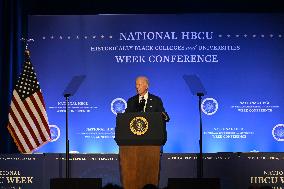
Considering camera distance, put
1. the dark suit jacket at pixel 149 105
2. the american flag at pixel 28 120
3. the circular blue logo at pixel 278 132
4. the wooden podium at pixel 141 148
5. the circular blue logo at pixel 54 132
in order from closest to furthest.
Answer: the wooden podium at pixel 141 148 → the dark suit jacket at pixel 149 105 → the american flag at pixel 28 120 → the circular blue logo at pixel 278 132 → the circular blue logo at pixel 54 132

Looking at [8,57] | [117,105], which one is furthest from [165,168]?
[8,57]

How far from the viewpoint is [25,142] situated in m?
8.87

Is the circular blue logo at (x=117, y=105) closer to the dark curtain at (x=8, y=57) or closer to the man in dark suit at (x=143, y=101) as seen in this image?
the dark curtain at (x=8, y=57)

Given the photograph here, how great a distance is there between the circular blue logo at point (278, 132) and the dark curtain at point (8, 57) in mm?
3979

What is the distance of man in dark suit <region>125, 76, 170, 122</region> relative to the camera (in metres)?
7.20

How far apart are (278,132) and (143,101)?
309 centimetres

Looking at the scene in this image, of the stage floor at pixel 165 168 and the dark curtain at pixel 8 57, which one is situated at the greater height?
the dark curtain at pixel 8 57

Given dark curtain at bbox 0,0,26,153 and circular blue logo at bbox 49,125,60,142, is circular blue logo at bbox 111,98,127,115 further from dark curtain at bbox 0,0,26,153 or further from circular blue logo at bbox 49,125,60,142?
dark curtain at bbox 0,0,26,153

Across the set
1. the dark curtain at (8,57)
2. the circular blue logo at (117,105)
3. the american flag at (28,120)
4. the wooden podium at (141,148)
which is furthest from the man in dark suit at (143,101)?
the dark curtain at (8,57)

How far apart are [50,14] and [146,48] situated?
1605mm

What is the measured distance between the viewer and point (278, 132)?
945cm

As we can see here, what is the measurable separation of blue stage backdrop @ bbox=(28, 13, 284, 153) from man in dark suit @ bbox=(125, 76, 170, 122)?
2238mm

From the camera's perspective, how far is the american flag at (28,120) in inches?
348

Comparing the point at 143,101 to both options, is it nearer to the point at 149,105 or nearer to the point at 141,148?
the point at 149,105
